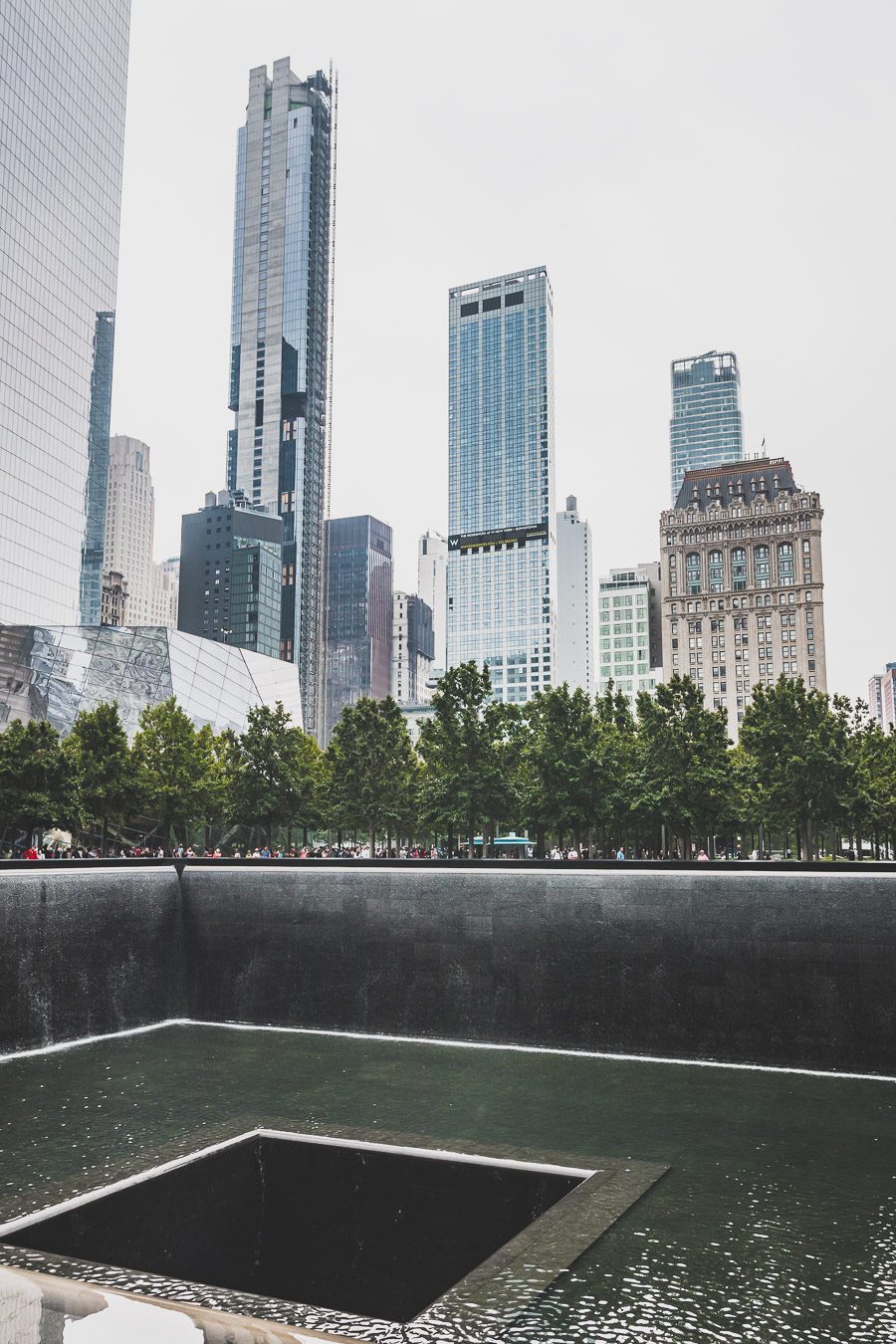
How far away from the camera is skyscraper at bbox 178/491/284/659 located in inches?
7215

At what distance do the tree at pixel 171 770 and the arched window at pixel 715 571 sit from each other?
9605 cm

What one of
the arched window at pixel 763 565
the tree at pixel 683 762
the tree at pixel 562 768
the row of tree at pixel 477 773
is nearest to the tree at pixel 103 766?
the row of tree at pixel 477 773

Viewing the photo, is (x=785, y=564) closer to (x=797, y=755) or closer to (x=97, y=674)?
(x=797, y=755)

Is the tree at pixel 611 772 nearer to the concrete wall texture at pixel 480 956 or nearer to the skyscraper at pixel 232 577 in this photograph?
the concrete wall texture at pixel 480 956

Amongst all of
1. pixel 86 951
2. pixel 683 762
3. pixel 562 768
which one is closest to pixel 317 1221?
pixel 86 951

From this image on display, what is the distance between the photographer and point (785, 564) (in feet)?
430

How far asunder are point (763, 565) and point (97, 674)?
93926mm

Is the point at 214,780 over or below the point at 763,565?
below

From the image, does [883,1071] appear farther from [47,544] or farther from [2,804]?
[47,544]

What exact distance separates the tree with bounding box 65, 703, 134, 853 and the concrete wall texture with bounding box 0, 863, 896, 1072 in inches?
836

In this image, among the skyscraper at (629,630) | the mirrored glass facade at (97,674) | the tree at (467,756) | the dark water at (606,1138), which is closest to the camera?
the dark water at (606,1138)

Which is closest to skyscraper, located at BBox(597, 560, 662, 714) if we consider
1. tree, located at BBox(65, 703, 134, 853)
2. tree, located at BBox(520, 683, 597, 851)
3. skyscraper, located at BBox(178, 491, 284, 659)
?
skyscraper, located at BBox(178, 491, 284, 659)

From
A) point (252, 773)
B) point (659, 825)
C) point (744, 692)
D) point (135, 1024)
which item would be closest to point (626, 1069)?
point (135, 1024)

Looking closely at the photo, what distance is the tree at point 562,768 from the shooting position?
144ft
